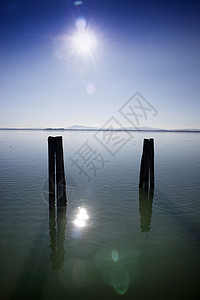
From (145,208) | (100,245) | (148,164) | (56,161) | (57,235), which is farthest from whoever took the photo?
(148,164)

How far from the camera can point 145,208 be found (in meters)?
12.6

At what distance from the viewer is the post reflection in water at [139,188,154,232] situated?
10.5 m

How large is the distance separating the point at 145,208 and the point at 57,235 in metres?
5.82

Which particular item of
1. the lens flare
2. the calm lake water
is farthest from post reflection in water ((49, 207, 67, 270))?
the lens flare

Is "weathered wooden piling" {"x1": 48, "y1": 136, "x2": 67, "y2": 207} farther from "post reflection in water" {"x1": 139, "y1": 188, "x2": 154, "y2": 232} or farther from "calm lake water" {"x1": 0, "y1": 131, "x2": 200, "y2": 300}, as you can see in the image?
"post reflection in water" {"x1": 139, "y1": 188, "x2": 154, "y2": 232}

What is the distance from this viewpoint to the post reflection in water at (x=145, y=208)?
10531 millimetres

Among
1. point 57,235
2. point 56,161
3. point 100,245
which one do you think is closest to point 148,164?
point 56,161

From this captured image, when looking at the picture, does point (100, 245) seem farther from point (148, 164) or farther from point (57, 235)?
point (148, 164)

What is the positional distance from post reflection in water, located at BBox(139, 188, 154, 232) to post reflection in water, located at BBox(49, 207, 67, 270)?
4.04 metres

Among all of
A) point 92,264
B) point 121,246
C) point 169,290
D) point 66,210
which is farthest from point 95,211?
point 169,290

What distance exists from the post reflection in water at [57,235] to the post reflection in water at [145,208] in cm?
404

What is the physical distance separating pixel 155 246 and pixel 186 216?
3.74 m

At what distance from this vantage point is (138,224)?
34.9 feet

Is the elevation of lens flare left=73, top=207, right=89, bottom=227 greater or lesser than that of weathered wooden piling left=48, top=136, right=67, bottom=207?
lesser
